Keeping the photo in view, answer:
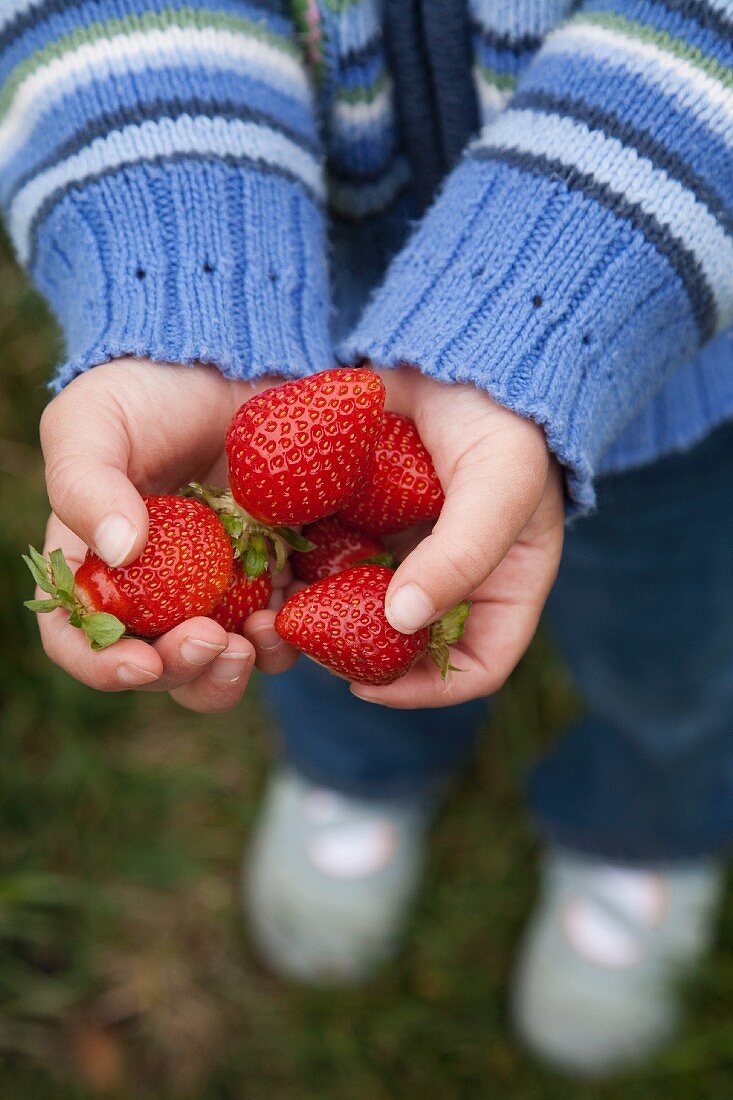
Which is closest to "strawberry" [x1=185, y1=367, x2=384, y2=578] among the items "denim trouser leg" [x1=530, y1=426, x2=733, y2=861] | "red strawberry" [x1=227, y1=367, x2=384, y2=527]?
"red strawberry" [x1=227, y1=367, x2=384, y2=527]

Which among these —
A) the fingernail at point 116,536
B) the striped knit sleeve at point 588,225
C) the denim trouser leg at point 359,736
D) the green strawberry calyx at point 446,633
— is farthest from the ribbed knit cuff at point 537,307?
the denim trouser leg at point 359,736

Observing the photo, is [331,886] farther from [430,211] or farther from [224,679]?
[430,211]

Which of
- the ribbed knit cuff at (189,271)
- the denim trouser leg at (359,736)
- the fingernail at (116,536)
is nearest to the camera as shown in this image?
the fingernail at (116,536)

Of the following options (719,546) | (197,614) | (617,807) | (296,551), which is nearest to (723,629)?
(719,546)

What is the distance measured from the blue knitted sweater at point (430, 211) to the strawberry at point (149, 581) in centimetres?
13

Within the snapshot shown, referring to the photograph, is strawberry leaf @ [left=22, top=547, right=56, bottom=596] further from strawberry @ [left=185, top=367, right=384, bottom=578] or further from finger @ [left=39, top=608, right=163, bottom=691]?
strawberry @ [left=185, top=367, right=384, bottom=578]

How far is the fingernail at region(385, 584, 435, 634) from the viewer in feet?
2.18

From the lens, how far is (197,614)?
74cm

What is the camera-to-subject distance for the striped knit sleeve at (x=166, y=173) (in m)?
0.78

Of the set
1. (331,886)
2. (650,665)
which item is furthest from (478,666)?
(331,886)

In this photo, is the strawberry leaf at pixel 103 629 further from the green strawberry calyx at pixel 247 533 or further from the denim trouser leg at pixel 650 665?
the denim trouser leg at pixel 650 665

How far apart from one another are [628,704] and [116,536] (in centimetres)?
81

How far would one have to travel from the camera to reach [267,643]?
30.6 inches

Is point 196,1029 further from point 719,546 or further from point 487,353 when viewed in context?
point 487,353
